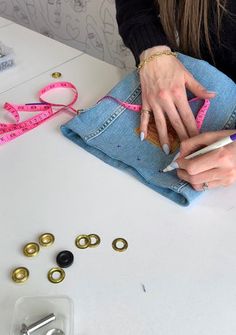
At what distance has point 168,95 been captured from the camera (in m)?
0.79

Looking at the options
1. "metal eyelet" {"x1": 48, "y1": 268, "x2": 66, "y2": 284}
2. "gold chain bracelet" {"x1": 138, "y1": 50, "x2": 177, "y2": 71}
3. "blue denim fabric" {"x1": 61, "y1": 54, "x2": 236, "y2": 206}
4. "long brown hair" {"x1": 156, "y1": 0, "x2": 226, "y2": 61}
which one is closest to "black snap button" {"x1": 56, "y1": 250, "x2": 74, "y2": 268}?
"metal eyelet" {"x1": 48, "y1": 268, "x2": 66, "y2": 284}

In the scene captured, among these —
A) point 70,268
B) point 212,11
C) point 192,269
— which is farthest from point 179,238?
point 212,11

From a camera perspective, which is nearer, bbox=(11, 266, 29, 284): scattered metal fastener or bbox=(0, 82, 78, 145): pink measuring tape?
bbox=(11, 266, 29, 284): scattered metal fastener

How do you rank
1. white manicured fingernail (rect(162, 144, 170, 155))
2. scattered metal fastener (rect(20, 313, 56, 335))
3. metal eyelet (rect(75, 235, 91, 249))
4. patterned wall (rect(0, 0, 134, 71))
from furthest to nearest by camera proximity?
1. patterned wall (rect(0, 0, 134, 71))
2. white manicured fingernail (rect(162, 144, 170, 155))
3. metal eyelet (rect(75, 235, 91, 249))
4. scattered metal fastener (rect(20, 313, 56, 335))

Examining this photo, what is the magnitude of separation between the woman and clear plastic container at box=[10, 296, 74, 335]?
0.91 feet

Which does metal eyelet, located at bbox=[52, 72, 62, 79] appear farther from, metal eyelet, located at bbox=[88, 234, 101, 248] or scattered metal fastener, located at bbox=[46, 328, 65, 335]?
scattered metal fastener, located at bbox=[46, 328, 65, 335]

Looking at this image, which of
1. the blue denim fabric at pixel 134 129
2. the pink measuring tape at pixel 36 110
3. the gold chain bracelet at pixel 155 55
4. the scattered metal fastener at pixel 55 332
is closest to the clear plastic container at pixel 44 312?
the scattered metal fastener at pixel 55 332

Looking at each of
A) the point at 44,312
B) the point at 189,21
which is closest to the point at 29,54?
the point at 189,21

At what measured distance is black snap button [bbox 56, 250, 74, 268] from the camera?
57 cm

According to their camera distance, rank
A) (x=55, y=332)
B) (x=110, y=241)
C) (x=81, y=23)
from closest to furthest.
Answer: (x=55, y=332) < (x=110, y=241) < (x=81, y=23)

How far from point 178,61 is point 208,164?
289 millimetres

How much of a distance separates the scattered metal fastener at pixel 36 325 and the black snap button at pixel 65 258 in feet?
0.26

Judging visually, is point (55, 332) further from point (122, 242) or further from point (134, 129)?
point (134, 129)

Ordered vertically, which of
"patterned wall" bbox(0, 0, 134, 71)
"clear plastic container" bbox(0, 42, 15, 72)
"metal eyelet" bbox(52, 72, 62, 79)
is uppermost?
"clear plastic container" bbox(0, 42, 15, 72)
